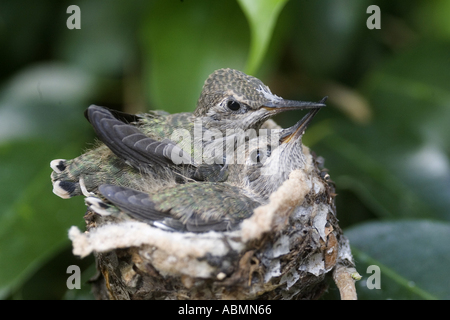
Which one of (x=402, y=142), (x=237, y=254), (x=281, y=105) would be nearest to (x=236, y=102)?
(x=281, y=105)

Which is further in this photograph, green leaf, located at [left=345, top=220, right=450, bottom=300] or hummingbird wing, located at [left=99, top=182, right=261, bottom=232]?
green leaf, located at [left=345, top=220, right=450, bottom=300]

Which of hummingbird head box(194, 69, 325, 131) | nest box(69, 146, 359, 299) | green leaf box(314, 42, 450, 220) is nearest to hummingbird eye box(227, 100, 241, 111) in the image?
hummingbird head box(194, 69, 325, 131)

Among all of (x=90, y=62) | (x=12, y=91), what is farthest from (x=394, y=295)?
(x=12, y=91)

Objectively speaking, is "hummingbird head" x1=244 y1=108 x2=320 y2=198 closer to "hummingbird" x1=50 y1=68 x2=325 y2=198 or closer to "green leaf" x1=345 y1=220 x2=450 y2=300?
"hummingbird" x1=50 y1=68 x2=325 y2=198

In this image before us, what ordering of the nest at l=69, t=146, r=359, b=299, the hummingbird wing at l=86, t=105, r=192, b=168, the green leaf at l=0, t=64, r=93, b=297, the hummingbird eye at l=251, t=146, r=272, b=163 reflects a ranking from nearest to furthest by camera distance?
the nest at l=69, t=146, r=359, b=299 → the hummingbird wing at l=86, t=105, r=192, b=168 → the hummingbird eye at l=251, t=146, r=272, b=163 → the green leaf at l=0, t=64, r=93, b=297

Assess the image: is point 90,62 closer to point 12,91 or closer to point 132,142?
point 12,91

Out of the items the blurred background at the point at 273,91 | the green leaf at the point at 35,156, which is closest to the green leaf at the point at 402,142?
the blurred background at the point at 273,91
